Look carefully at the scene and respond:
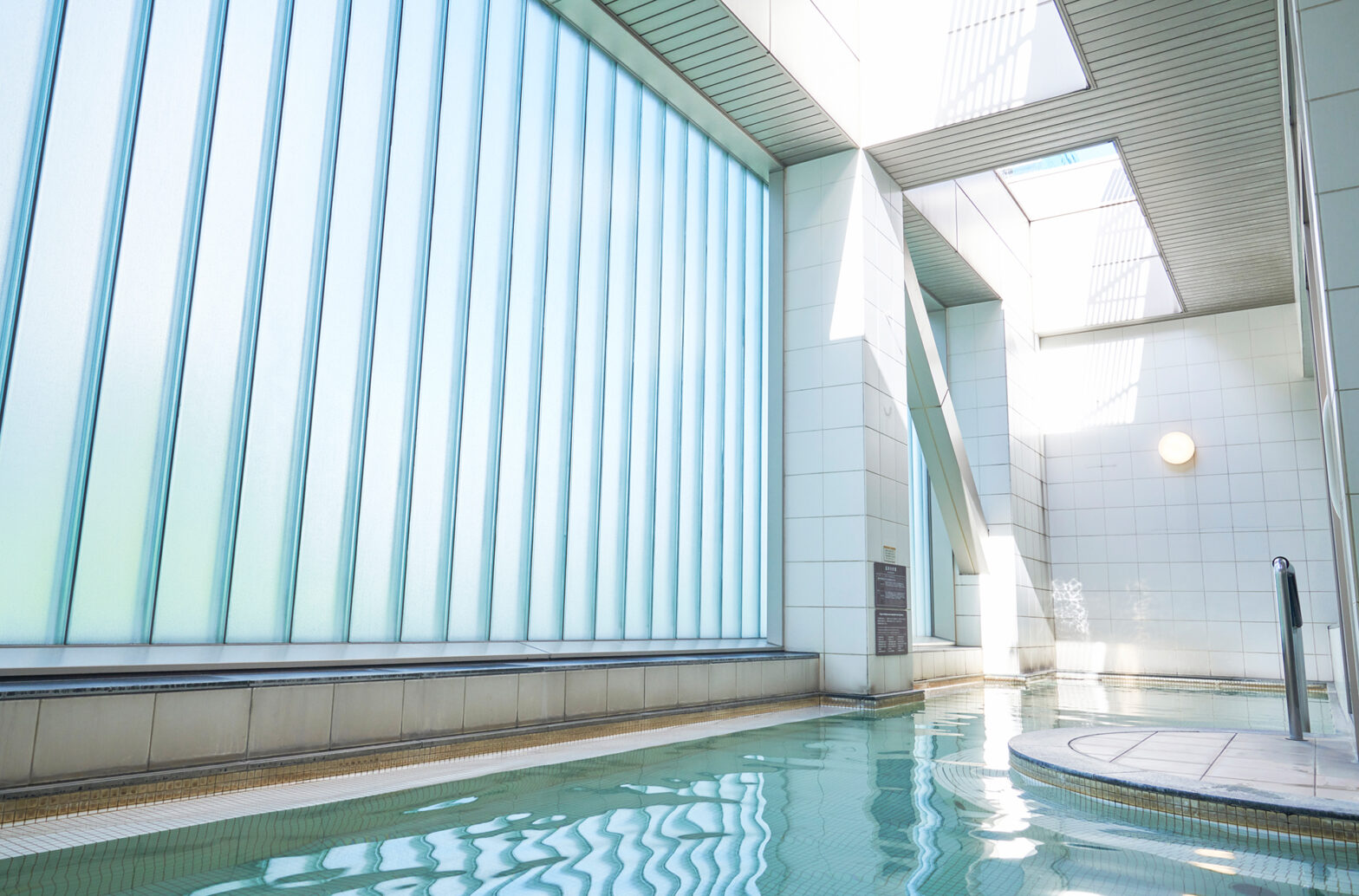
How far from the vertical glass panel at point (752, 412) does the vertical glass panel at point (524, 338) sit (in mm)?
3327

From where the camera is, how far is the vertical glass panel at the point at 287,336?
5199mm

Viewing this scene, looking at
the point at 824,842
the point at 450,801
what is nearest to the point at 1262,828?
the point at 824,842

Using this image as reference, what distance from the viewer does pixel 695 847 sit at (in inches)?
128

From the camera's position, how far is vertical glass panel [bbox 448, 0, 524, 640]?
6539mm

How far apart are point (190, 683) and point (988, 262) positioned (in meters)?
13.0

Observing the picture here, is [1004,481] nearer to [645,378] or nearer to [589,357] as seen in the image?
[645,378]

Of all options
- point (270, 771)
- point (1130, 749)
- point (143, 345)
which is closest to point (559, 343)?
point (143, 345)

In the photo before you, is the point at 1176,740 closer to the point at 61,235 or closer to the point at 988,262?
the point at 61,235

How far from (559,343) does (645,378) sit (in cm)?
124

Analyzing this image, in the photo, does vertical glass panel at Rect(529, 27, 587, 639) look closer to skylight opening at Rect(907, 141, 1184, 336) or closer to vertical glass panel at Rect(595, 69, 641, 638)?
vertical glass panel at Rect(595, 69, 641, 638)

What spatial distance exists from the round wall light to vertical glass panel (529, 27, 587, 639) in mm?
11870

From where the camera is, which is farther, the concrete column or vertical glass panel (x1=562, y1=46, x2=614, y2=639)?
vertical glass panel (x1=562, y1=46, x2=614, y2=639)

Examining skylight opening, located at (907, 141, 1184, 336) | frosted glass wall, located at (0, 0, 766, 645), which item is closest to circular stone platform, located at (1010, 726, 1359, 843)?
frosted glass wall, located at (0, 0, 766, 645)

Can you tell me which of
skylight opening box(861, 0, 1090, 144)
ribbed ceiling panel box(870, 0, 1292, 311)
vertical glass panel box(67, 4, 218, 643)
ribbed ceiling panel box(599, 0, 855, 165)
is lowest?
vertical glass panel box(67, 4, 218, 643)
